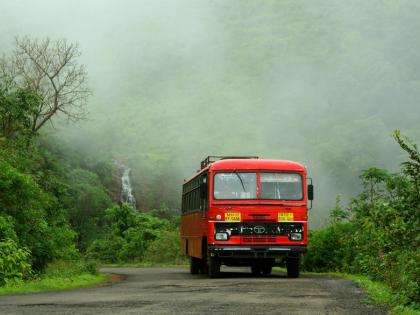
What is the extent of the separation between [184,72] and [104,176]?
8151 centimetres

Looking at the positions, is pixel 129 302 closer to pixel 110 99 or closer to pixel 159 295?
pixel 159 295

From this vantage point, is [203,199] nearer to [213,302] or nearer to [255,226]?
[255,226]

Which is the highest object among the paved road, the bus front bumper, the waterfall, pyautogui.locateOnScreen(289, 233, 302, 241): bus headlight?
the waterfall

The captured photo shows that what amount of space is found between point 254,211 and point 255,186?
2.47 feet

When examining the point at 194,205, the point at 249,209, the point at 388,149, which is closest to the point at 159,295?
the point at 249,209

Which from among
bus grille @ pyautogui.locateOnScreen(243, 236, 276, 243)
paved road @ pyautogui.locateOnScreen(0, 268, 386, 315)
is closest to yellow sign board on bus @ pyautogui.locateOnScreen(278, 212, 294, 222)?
bus grille @ pyautogui.locateOnScreen(243, 236, 276, 243)

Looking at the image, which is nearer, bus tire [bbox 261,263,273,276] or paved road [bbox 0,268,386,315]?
paved road [bbox 0,268,386,315]

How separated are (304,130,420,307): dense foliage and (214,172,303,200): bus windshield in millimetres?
2299

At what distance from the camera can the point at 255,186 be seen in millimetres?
21312

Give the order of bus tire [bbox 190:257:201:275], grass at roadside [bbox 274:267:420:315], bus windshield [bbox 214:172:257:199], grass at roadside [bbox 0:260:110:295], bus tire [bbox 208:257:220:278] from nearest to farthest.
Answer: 1. grass at roadside [bbox 274:267:420:315]
2. grass at roadside [bbox 0:260:110:295]
3. bus windshield [bbox 214:172:257:199]
4. bus tire [bbox 208:257:220:278]
5. bus tire [bbox 190:257:201:275]

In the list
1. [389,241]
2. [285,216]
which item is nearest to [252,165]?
[285,216]

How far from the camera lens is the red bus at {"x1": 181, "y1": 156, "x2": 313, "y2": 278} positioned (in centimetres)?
2086

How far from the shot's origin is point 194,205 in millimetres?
24875

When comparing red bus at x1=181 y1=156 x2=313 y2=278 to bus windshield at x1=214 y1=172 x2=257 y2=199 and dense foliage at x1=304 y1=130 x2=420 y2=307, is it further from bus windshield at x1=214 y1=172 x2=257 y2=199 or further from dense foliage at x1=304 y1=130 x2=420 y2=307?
dense foliage at x1=304 y1=130 x2=420 y2=307
